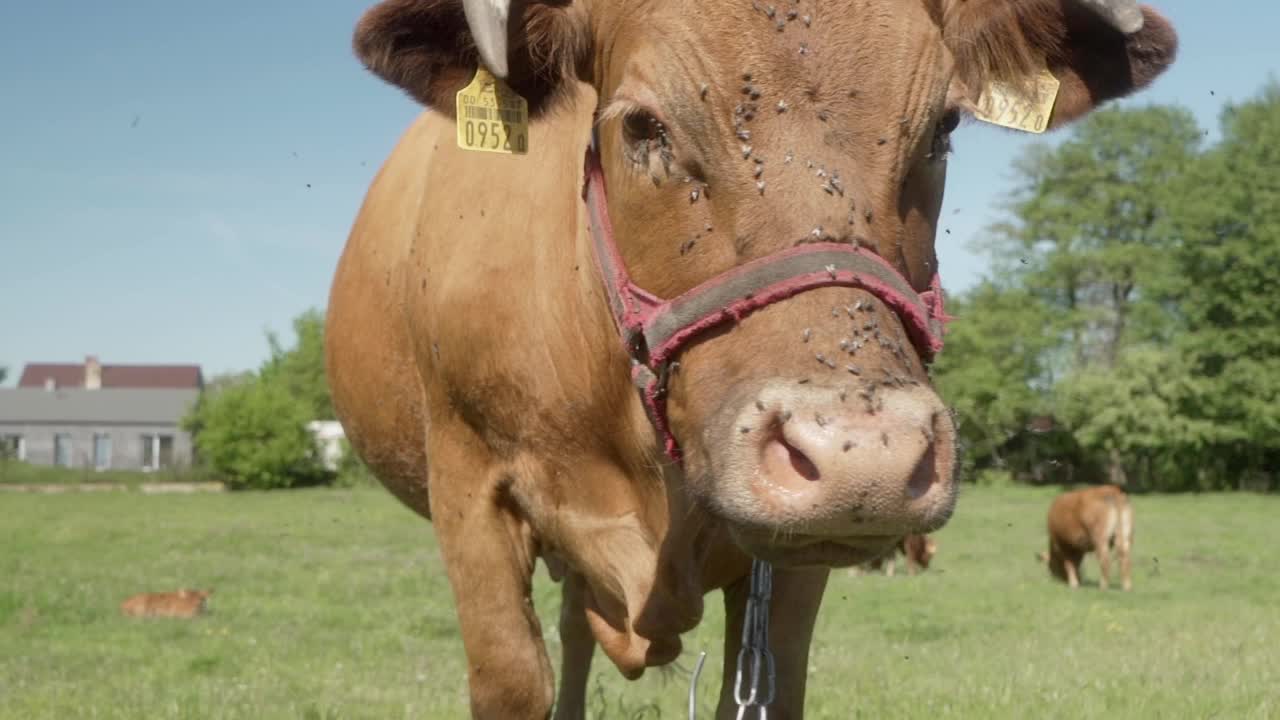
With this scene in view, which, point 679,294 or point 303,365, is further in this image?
point 303,365

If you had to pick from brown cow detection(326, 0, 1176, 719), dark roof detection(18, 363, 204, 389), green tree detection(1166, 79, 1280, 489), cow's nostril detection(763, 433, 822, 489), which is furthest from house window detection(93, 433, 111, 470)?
cow's nostril detection(763, 433, 822, 489)

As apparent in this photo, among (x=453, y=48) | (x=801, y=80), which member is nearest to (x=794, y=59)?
(x=801, y=80)

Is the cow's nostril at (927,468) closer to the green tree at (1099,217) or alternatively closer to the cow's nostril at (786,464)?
the cow's nostril at (786,464)

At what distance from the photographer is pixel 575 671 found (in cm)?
551

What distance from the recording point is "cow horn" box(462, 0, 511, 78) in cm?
301

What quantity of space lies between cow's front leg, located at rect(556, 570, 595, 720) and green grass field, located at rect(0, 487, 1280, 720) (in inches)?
8.0

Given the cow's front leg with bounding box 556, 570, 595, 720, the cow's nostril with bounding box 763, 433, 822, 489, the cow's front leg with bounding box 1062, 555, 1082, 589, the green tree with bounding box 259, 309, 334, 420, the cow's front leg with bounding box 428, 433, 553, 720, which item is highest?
the cow's nostril with bounding box 763, 433, 822, 489

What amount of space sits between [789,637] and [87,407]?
107m

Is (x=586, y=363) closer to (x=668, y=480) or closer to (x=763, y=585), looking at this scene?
(x=668, y=480)

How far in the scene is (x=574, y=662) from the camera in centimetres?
552

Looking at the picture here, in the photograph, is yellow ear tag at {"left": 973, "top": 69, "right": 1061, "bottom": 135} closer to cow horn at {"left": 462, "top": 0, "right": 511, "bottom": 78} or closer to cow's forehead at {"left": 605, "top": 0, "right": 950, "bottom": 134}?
cow's forehead at {"left": 605, "top": 0, "right": 950, "bottom": 134}

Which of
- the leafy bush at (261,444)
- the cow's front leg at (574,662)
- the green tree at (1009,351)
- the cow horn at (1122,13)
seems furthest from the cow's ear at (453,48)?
the leafy bush at (261,444)

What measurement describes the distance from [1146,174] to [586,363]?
199 ft

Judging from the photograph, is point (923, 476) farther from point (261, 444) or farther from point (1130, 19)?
point (261, 444)
